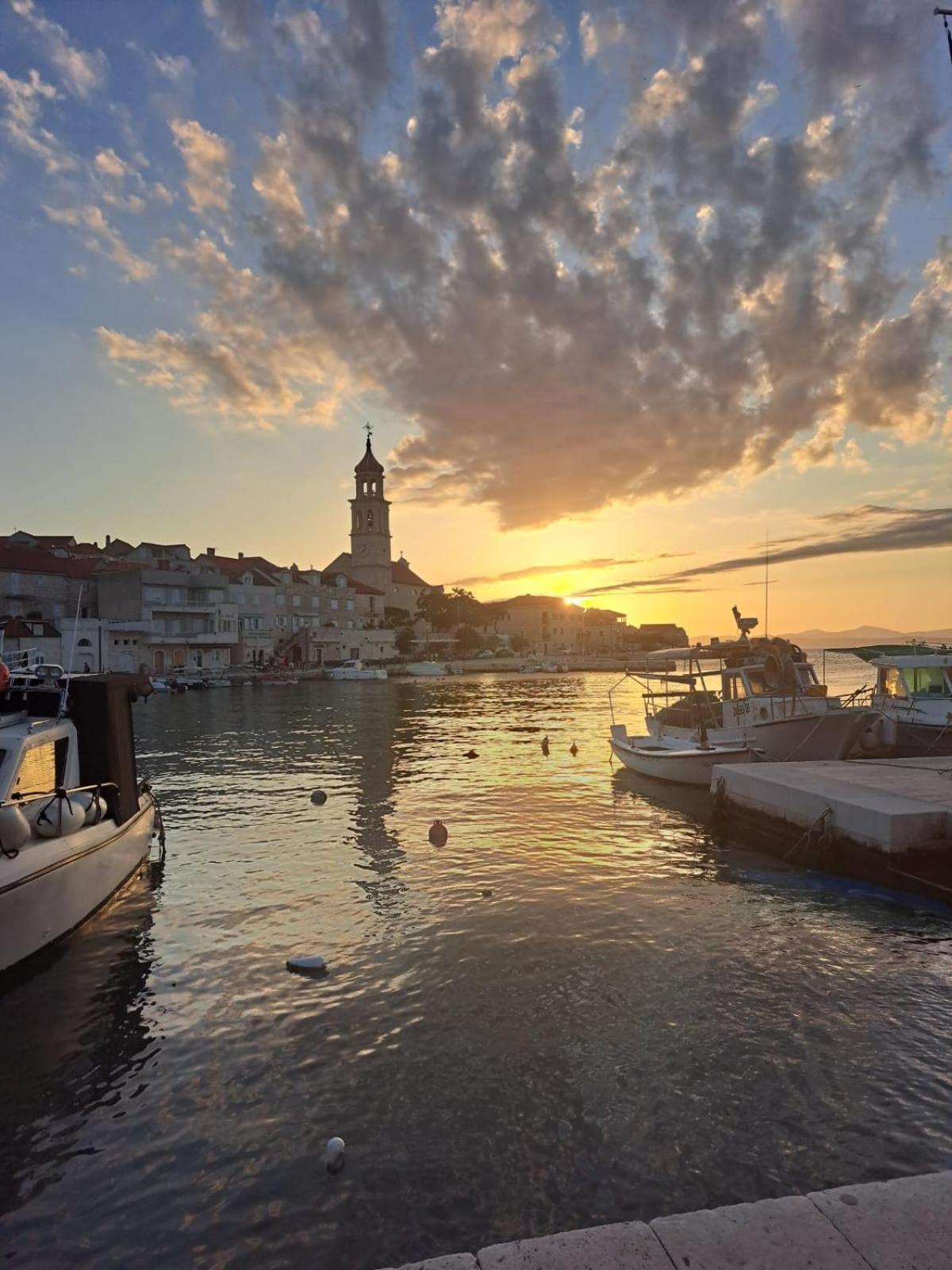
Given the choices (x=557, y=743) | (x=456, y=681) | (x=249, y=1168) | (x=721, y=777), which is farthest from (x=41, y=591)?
(x=249, y=1168)

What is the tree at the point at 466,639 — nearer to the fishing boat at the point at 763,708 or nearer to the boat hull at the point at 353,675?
the boat hull at the point at 353,675

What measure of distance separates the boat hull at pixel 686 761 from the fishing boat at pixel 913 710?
5.20 metres

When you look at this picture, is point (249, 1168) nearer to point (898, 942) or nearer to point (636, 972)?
point (636, 972)

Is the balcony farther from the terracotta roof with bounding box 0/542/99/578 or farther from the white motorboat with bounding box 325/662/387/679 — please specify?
the white motorboat with bounding box 325/662/387/679

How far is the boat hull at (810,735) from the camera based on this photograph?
22.0 m

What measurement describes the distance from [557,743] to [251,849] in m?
22.4

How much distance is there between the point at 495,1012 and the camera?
898 cm

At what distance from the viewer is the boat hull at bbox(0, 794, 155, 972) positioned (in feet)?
31.0

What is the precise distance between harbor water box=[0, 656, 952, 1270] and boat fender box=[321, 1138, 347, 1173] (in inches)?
2.7

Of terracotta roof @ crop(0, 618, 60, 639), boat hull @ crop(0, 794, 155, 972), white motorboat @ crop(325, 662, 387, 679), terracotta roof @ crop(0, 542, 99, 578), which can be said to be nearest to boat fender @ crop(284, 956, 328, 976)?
boat hull @ crop(0, 794, 155, 972)

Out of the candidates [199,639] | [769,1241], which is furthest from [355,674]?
[769,1241]

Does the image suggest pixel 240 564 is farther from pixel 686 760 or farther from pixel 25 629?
pixel 686 760

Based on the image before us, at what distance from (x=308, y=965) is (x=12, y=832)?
168 inches

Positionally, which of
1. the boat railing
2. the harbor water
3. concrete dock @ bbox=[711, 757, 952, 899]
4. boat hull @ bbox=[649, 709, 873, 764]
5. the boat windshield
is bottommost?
the harbor water
